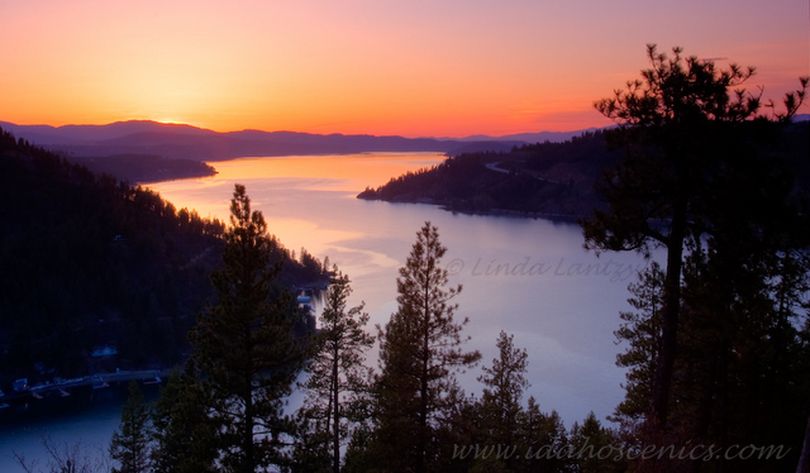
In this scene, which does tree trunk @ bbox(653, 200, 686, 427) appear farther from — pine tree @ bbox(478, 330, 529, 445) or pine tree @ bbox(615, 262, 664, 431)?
pine tree @ bbox(478, 330, 529, 445)

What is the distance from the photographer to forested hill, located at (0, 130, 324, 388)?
52688mm

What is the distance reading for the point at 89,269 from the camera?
6425 cm

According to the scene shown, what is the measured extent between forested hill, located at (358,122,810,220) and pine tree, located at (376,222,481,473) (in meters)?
107

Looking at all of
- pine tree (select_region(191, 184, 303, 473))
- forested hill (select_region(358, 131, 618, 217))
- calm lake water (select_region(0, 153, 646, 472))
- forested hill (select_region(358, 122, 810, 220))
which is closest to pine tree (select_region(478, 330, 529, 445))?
pine tree (select_region(191, 184, 303, 473))

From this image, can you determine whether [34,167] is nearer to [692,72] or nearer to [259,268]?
[259,268]

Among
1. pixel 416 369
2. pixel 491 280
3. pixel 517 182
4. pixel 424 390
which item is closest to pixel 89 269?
pixel 491 280

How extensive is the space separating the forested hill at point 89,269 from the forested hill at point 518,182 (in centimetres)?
6548

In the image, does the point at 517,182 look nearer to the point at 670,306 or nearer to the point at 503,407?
the point at 503,407

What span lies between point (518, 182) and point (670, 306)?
13117 cm

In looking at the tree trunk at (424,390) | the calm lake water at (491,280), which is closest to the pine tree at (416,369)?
the tree trunk at (424,390)

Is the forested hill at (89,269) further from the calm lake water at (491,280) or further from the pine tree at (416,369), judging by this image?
the pine tree at (416,369)

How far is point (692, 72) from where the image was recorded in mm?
8203

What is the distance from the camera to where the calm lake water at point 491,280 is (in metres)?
38.3

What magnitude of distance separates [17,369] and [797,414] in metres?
55.3
